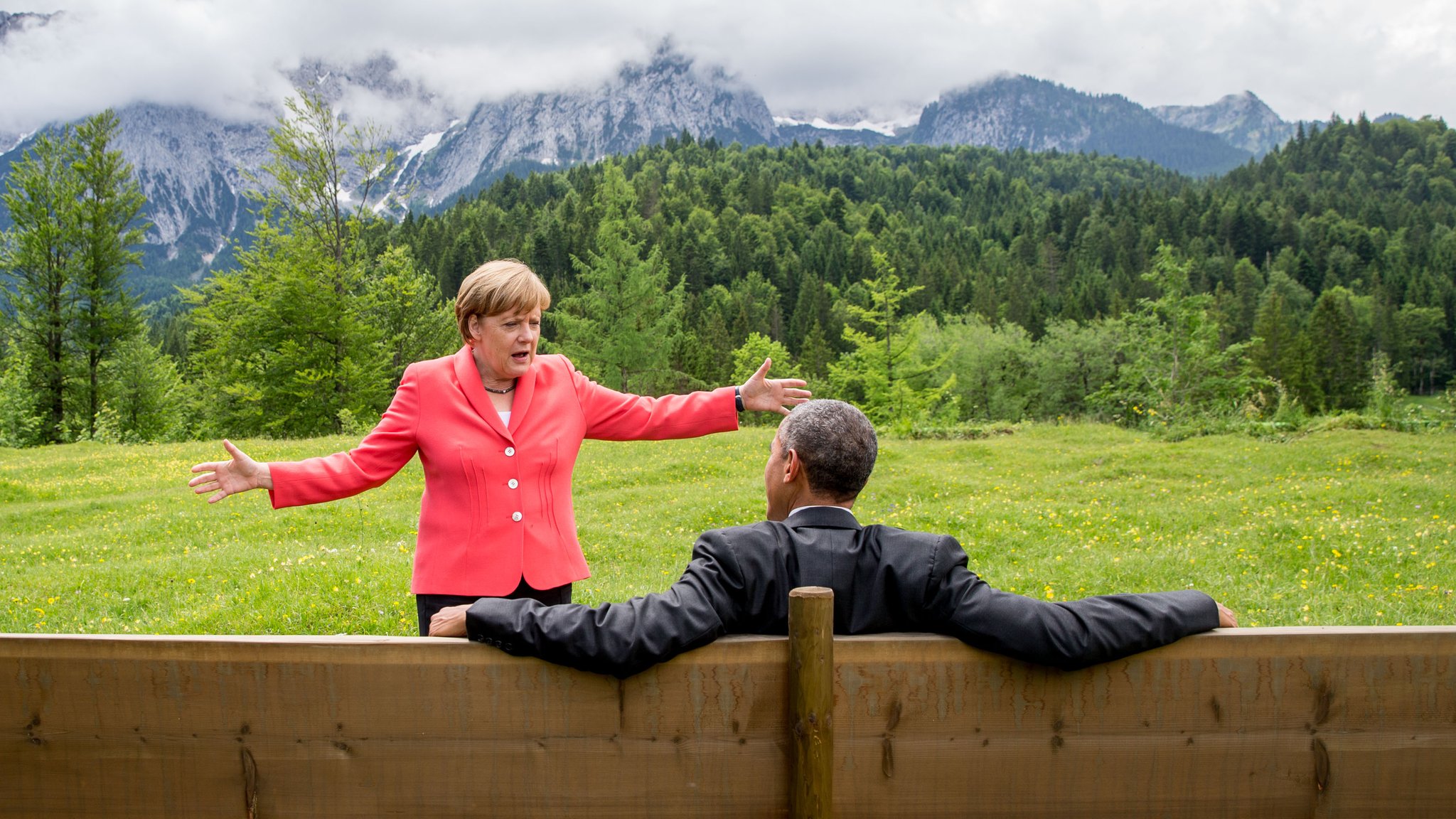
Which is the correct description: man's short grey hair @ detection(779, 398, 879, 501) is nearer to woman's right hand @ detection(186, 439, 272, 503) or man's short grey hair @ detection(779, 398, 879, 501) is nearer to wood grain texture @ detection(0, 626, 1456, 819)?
wood grain texture @ detection(0, 626, 1456, 819)

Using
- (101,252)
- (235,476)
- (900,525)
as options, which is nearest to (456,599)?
(235,476)

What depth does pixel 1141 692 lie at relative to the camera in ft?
7.78

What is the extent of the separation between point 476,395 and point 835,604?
1741 mm

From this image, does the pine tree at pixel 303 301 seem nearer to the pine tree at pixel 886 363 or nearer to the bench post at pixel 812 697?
the pine tree at pixel 886 363

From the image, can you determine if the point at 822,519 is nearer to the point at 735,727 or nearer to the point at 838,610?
the point at 838,610

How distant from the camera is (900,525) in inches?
477

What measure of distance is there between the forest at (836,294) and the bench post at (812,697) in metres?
20.8

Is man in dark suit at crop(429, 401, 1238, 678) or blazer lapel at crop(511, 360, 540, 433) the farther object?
blazer lapel at crop(511, 360, 540, 433)

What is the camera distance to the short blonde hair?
3.51m

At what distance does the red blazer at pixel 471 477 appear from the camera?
11.5ft

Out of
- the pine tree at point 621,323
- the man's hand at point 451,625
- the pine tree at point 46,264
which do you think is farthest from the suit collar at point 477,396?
the pine tree at point 621,323

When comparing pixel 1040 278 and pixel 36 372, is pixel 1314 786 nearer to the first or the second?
pixel 36 372

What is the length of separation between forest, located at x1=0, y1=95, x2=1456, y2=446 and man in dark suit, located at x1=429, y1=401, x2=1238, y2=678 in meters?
20.2

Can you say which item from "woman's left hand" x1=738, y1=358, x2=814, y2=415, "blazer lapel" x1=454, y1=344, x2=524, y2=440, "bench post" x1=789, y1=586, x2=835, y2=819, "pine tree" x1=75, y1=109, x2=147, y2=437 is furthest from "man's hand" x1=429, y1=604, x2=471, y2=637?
"pine tree" x1=75, y1=109, x2=147, y2=437
